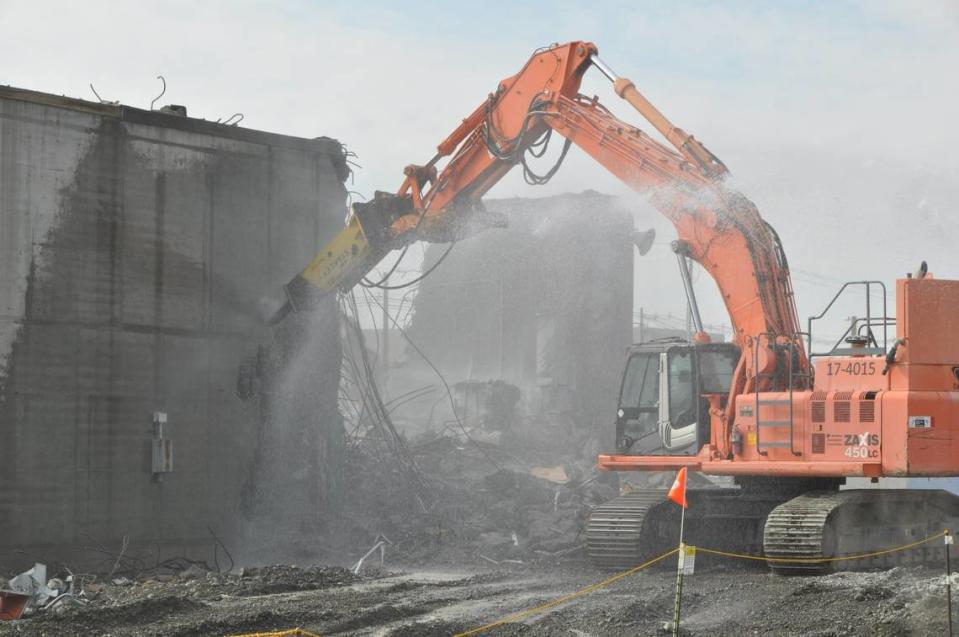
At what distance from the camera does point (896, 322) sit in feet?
48.9

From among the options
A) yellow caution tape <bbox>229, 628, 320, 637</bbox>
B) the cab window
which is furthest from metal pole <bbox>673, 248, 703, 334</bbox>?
yellow caution tape <bbox>229, 628, 320, 637</bbox>

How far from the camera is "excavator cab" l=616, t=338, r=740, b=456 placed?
16.9 m

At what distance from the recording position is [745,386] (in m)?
16.2

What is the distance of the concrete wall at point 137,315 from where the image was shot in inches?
730

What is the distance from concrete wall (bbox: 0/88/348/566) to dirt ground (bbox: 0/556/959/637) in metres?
3.04

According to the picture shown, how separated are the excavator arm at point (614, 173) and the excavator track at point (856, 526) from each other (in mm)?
1469

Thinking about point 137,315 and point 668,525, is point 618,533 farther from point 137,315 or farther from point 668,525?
point 137,315

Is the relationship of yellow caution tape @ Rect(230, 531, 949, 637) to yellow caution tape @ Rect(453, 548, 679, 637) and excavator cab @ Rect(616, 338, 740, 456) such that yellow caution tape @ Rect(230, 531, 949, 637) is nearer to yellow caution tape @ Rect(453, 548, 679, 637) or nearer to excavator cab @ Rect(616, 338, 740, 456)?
yellow caution tape @ Rect(453, 548, 679, 637)

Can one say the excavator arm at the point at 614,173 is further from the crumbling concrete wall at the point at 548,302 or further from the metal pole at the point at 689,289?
the crumbling concrete wall at the point at 548,302

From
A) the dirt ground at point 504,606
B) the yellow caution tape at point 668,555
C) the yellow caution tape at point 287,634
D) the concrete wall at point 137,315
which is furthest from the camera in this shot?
the concrete wall at point 137,315

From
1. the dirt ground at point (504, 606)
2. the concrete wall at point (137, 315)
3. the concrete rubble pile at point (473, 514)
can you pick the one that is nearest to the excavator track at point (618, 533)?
the dirt ground at point (504, 606)

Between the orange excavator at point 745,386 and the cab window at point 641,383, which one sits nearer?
the orange excavator at point 745,386

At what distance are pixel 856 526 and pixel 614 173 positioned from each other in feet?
17.5

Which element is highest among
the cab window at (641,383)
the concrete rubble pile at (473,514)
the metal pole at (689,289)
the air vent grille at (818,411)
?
the metal pole at (689,289)
